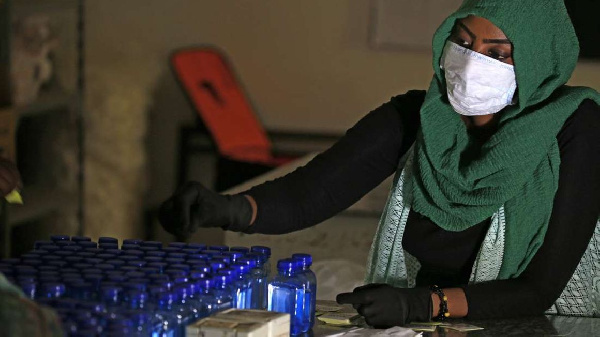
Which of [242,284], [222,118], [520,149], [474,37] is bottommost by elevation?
[242,284]

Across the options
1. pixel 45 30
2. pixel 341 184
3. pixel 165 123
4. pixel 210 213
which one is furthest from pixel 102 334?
pixel 165 123

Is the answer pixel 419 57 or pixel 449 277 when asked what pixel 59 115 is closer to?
pixel 419 57

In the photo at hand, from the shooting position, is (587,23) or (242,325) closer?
(242,325)

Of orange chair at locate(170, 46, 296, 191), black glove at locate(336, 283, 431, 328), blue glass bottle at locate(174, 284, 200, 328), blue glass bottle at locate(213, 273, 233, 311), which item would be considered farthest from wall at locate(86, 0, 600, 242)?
blue glass bottle at locate(174, 284, 200, 328)

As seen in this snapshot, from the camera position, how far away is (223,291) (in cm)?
175

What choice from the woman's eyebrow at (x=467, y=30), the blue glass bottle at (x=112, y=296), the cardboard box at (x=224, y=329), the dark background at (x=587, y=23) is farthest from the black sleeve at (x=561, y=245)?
the dark background at (x=587, y=23)

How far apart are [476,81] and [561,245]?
39 centimetres

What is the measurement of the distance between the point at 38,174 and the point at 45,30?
730mm

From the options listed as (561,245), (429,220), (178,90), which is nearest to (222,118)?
(178,90)

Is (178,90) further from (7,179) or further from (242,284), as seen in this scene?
(242,284)

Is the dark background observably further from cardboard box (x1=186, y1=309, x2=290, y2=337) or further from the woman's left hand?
cardboard box (x1=186, y1=309, x2=290, y2=337)

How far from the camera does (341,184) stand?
7.94 feet

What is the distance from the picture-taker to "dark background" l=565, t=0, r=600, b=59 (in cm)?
488

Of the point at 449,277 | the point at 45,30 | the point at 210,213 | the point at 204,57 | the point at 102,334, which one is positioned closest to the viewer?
the point at 102,334
